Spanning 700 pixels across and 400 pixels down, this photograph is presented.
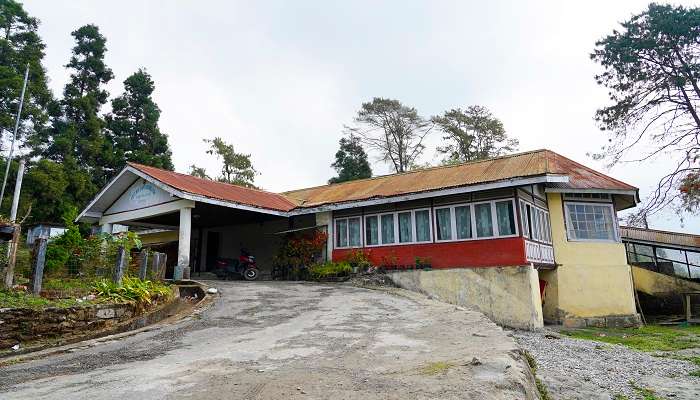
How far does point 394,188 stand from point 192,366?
11615 mm

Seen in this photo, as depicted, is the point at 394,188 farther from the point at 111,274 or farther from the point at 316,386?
the point at 316,386

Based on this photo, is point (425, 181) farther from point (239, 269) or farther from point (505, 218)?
point (239, 269)

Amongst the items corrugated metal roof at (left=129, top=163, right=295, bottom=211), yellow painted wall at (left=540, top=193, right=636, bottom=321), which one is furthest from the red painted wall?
corrugated metal roof at (left=129, top=163, right=295, bottom=211)

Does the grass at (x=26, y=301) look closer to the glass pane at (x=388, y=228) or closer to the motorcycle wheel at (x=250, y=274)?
the glass pane at (x=388, y=228)

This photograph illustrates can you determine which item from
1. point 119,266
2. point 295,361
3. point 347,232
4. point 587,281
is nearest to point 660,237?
point 587,281

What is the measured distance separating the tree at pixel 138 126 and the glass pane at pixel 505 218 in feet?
77.4

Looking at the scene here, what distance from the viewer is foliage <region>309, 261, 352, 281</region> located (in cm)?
1459

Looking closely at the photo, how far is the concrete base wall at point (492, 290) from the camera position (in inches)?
468

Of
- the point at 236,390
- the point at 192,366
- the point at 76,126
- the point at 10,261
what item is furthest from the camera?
the point at 76,126

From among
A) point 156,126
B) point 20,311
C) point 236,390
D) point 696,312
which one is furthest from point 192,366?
point 156,126

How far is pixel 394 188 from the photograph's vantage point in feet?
52.3

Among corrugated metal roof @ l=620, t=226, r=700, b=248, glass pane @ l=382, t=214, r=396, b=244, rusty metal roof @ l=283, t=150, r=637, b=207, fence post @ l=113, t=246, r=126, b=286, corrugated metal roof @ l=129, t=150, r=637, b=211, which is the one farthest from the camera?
corrugated metal roof @ l=620, t=226, r=700, b=248

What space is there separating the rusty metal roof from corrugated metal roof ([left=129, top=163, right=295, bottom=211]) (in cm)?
115

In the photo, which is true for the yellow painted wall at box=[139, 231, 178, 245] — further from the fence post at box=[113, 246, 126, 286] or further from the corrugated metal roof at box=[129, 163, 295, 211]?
the fence post at box=[113, 246, 126, 286]
